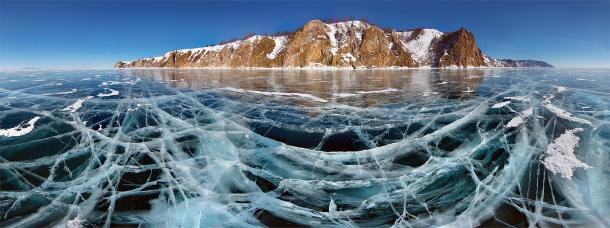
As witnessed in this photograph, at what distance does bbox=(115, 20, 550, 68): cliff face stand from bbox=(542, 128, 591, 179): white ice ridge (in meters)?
91.4

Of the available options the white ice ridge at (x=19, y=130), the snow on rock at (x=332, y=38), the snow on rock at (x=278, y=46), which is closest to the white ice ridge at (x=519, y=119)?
the white ice ridge at (x=19, y=130)

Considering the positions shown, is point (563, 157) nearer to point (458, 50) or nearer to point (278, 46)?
point (278, 46)

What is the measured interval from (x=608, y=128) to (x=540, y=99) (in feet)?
14.1

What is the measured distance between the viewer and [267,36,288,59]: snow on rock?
110 metres

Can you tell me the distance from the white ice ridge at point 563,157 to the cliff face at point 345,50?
91.4 metres

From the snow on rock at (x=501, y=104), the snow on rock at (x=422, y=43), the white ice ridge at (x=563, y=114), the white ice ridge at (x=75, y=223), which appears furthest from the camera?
the snow on rock at (x=422, y=43)

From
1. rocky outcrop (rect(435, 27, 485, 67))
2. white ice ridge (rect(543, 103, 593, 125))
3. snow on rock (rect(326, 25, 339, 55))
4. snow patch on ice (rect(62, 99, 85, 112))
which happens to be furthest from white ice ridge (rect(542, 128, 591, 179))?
rocky outcrop (rect(435, 27, 485, 67))

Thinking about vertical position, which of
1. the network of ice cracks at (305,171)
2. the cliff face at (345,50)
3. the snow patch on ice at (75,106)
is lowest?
the network of ice cracks at (305,171)

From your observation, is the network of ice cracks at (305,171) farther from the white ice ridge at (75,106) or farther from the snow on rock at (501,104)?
the snow on rock at (501,104)

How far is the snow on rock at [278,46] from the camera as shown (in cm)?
11026

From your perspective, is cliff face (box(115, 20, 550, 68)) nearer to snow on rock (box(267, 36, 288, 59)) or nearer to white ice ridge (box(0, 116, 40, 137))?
snow on rock (box(267, 36, 288, 59))

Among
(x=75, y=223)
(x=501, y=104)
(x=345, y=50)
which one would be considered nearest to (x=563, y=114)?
(x=501, y=104)

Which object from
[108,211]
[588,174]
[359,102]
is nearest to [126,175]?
[108,211]

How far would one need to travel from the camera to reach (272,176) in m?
4.82
